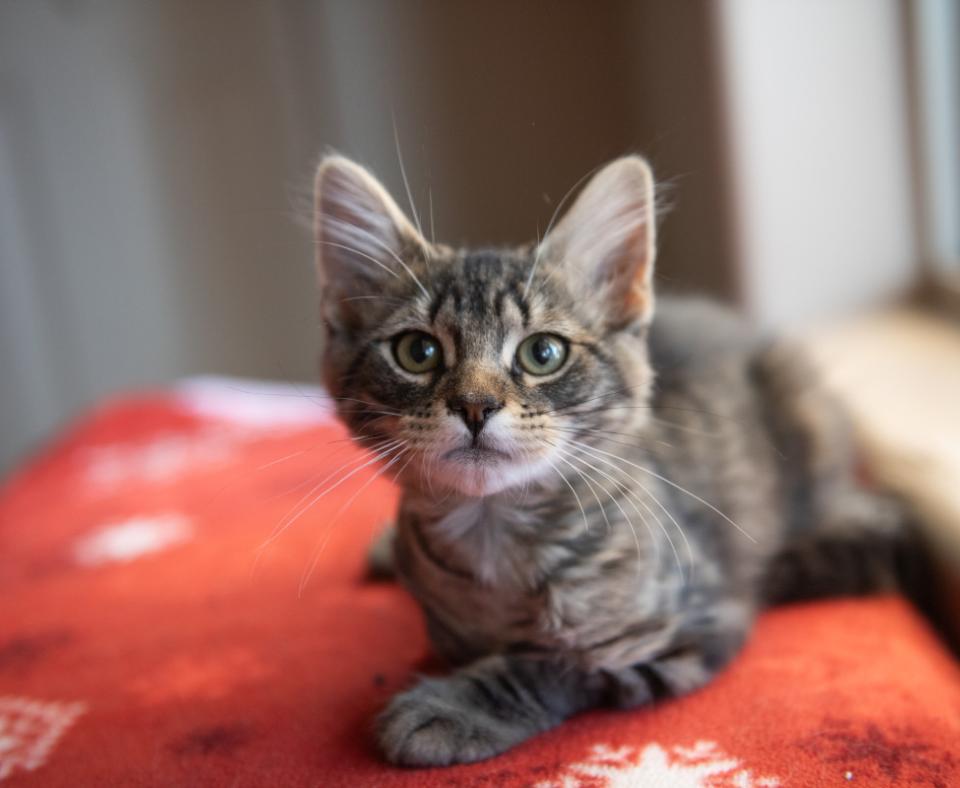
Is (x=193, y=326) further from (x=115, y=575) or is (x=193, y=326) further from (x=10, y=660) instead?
(x=10, y=660)

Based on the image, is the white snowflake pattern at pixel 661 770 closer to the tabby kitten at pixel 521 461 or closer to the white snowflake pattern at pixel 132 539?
the tabby kitten at pixel 521 461

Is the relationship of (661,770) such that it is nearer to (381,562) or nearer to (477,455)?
(477,455)

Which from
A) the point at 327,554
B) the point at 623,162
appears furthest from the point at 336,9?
the point at 623,162

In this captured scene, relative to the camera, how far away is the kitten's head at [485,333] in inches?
39.7

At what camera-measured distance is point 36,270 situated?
3732mm

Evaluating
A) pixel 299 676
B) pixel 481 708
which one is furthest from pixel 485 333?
pixel 299 676

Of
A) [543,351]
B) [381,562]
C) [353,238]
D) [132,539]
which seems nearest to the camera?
[543,351]

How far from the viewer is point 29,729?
1171 mm

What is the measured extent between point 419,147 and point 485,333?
296 mm

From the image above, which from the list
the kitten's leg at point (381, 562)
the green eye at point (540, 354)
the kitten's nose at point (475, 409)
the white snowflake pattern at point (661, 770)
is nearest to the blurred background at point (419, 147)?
the green eye at point (540, 354)

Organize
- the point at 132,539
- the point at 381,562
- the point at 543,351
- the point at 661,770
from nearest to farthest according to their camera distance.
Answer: the point at 661,770 < the point at 543,351 < the point at 381,562 < the point at 132,539

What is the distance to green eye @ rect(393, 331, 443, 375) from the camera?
107 centimetres

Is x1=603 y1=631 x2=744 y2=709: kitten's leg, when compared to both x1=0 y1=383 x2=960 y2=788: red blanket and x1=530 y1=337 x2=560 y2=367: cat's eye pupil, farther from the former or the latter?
x1=530 y1=337 x2=560 y2=367: cat's eye pupil

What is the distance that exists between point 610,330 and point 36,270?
126 inches
